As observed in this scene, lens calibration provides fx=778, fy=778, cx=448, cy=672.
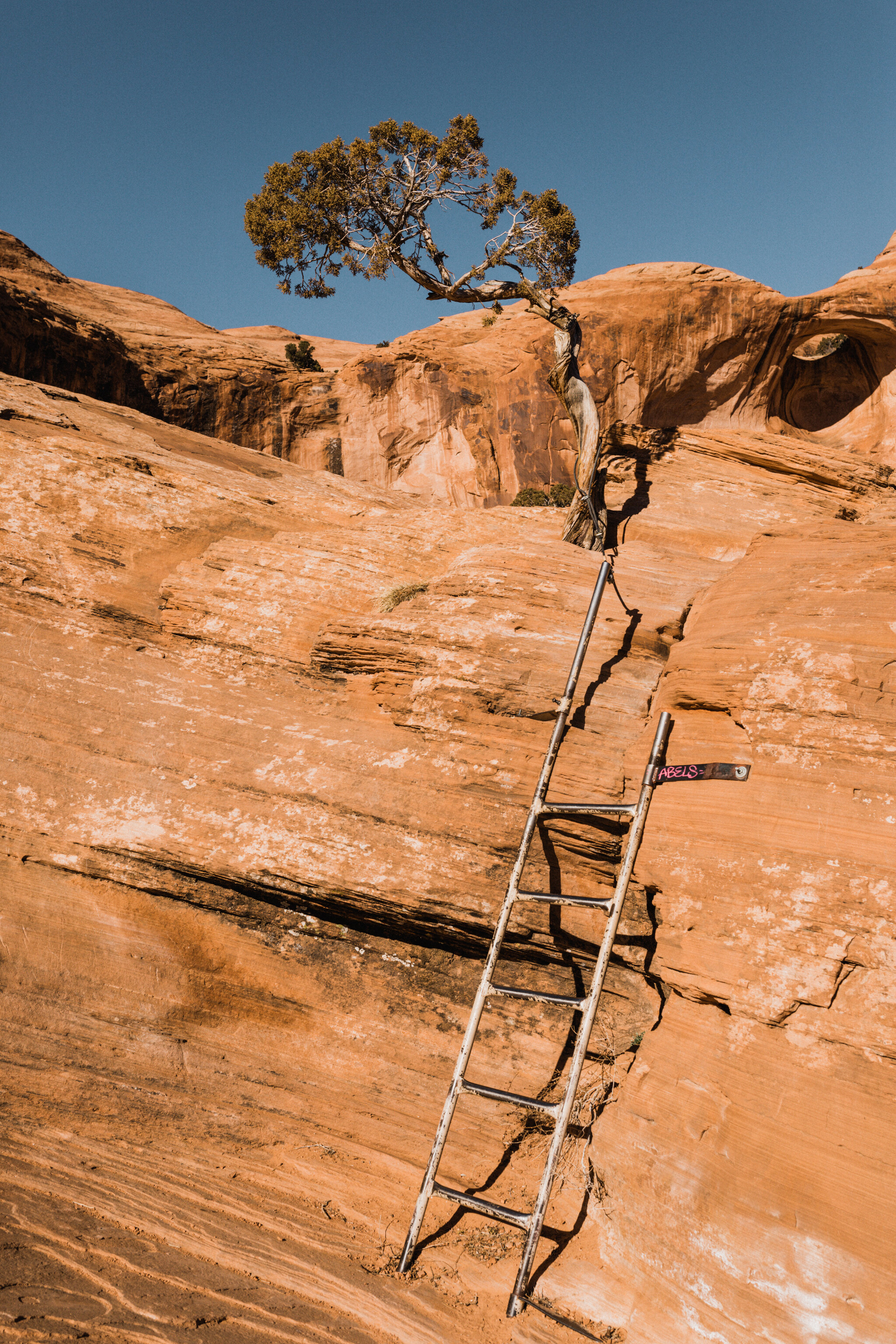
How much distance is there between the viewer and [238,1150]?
633cm

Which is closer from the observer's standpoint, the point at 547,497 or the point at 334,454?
the point at 547,497

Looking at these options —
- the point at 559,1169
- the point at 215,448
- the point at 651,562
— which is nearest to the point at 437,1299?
the point at 559,1169

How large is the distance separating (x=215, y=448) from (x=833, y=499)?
40.0 ft

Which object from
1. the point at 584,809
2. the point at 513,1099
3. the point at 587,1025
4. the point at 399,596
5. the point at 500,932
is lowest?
the point at 513,1099

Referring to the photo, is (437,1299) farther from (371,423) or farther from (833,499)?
Answer: (371,423)

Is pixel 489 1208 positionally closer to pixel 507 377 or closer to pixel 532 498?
pixel 532 498

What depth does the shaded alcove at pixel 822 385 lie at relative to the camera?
24.9 metres

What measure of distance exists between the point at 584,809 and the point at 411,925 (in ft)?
6.30

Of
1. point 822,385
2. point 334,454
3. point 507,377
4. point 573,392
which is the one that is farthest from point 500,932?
point 822,385

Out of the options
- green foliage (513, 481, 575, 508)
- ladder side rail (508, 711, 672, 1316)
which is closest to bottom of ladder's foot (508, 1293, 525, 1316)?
ladder side rail (508, 711, 672, 1316)

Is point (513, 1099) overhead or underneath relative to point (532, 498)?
underneath

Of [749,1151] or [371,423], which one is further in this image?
[371,423]

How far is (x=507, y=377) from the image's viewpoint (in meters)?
25.3

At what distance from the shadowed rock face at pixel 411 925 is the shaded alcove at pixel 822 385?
60.7 feet
